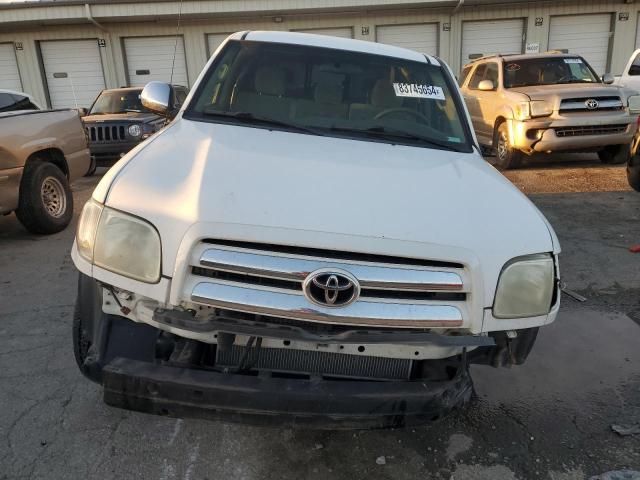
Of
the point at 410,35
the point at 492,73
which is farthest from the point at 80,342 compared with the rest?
the point at 410,35

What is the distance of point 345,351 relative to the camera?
204cm

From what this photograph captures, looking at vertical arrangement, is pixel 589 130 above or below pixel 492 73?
below

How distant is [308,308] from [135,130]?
8.16 metres

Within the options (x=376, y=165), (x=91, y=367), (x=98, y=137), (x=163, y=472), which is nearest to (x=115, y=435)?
(x=163, y=472)

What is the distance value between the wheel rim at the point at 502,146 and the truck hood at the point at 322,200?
23.3 feet

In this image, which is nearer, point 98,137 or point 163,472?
point 163,472

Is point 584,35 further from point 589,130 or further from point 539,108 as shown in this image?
point 539,108

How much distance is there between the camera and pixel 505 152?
9.30m

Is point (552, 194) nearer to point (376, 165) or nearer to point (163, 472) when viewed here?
point (376, 165)

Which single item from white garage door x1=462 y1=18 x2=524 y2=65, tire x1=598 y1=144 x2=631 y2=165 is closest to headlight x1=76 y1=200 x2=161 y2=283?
tire x1=598 y1=144 x2=631 y2=165

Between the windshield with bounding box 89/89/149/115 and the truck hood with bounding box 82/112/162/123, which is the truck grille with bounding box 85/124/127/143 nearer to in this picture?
the truck hood with bounding box 82/112/162/123

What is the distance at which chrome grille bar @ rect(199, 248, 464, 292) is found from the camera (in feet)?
6.30

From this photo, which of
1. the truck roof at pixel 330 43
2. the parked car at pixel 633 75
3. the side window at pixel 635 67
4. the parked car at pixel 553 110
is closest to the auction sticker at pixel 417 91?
the truck roof at pixel 330 43

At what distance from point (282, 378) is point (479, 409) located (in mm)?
1325
